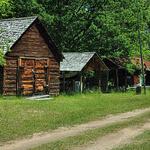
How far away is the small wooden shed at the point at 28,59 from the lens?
1438 inches

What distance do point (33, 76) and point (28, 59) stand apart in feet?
4.89

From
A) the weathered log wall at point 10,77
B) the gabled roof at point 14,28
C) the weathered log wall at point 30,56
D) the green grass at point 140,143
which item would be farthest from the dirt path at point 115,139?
the weathered log wall at point 30,56

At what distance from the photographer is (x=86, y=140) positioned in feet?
55.5

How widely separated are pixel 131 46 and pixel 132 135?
38729mm

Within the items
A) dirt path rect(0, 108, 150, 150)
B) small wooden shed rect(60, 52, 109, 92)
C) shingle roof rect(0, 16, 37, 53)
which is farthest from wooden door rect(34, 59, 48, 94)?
dirt path rect(0, 108, 150, 150)

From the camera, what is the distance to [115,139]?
17.4m

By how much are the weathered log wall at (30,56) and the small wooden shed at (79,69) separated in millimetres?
4905

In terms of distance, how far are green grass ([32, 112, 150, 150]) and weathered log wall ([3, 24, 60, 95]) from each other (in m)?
15.2

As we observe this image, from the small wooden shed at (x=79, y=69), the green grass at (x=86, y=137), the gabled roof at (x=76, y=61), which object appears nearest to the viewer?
the green grass at (x=86, y=137)

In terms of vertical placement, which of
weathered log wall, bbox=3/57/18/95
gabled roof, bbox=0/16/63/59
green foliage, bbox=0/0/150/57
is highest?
green foliage, bbox=0/0/150/57

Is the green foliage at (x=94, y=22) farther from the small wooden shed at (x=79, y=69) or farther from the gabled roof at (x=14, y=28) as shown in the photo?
the gabled roof at (x=14, y=28)

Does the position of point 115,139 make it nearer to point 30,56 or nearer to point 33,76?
point 30,56

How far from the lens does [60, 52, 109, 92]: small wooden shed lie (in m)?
46.7

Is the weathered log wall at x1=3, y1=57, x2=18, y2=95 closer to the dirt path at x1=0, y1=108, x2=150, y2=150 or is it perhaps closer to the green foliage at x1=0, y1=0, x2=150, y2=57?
the dirt path at x1=0, y1=108, x2=150, y2=150
